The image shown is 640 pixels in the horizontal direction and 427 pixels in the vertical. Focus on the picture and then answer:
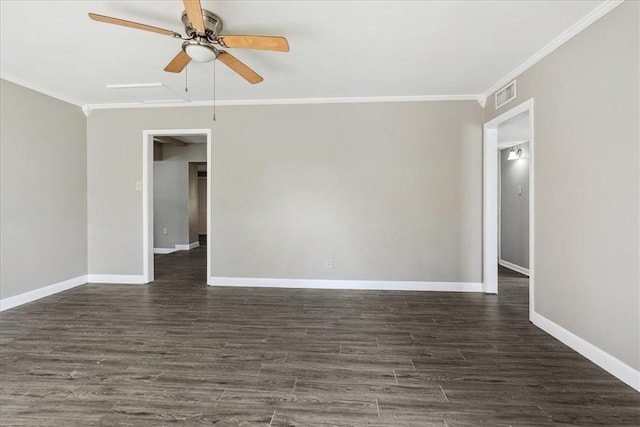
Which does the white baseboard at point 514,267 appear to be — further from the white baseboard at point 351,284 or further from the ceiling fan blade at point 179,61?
the ceiling fan blade at point 179,61

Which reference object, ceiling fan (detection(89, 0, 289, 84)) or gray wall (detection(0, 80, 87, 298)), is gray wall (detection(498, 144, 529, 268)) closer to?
ceiling fan (detection(89, 0, 289, 84))

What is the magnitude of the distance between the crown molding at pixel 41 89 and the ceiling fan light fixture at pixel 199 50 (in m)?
2.64

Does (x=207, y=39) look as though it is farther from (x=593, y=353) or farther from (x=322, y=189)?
(x=593, y=353)

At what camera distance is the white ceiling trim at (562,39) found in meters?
2.17

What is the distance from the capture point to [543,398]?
6.26 feet

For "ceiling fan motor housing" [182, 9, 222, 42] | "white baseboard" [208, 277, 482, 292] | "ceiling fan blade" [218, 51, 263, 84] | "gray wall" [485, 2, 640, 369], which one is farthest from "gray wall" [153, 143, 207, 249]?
"gray wall" [485, 2, 640, 369]

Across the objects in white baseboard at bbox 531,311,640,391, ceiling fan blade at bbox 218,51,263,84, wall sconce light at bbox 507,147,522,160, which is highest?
ceiling fan blade at bbox 218,51,263,84

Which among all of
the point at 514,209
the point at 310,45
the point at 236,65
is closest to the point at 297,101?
the point at 310,45

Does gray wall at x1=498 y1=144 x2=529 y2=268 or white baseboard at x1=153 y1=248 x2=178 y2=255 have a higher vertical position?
gray wall at x1=498 y1=144 x2=529 y2=268

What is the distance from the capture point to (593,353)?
2334mm

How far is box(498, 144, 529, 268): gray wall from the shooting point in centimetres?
551

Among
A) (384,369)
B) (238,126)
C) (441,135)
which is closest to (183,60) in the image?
(238,126)

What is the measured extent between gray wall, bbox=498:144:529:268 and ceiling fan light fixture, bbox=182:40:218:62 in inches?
217

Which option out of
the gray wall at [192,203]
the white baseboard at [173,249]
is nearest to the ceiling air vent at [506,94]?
the gray wall at [192,203]
